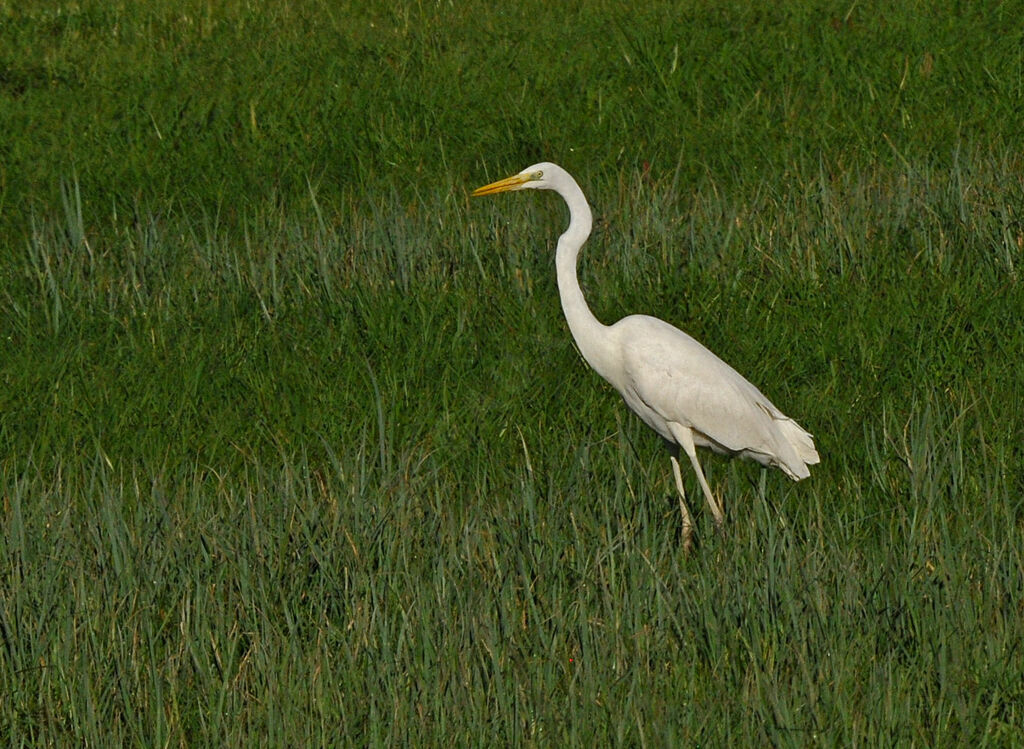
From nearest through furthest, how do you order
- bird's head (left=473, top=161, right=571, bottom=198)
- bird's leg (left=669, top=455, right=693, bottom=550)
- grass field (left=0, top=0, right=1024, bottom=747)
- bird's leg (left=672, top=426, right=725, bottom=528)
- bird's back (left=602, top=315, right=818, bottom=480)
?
grass field (left=0, top=0, right=1024, bottom=747) < bird's leg (left=669, top=455, right=693, bottom=550) < bird's leg (left=672, top=426, right=725, bottom=528) < bird's back (left=602, top=315, right=818, bottom=480) < bird's head (left=473, top=161, right=571, bottom=198)

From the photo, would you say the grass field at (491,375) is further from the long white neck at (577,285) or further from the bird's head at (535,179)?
the bird's head at (535,179)

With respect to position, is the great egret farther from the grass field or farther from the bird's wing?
the grass field

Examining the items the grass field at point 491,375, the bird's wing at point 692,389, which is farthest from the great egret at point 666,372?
the grass field at point 491,375

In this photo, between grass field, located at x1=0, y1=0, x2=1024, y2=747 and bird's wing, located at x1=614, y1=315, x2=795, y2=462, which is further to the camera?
bird's wing, located at x1=614, y1=315, x2=795, y2=462

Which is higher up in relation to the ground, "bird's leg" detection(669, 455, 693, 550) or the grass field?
the grass field

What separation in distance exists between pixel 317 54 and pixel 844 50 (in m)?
2.87

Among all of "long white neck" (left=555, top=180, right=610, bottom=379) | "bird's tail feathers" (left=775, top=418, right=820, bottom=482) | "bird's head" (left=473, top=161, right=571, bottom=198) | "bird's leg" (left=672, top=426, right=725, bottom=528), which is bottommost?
"bird's leg" (left=672, top=426, right=725, bottom=528)

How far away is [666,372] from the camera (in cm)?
480

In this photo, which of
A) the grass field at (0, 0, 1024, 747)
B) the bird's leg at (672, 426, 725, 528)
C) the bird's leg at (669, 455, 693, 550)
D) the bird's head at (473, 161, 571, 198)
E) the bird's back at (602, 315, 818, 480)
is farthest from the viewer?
the bird's head at (473, 161, 571, 198)

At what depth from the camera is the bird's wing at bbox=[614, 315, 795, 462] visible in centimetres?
479

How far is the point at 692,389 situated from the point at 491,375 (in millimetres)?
749

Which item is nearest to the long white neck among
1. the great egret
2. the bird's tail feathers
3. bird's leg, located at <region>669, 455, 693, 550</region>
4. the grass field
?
the great egret

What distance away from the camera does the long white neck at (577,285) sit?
4.81m

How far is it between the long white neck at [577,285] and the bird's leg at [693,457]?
0.31 metres
